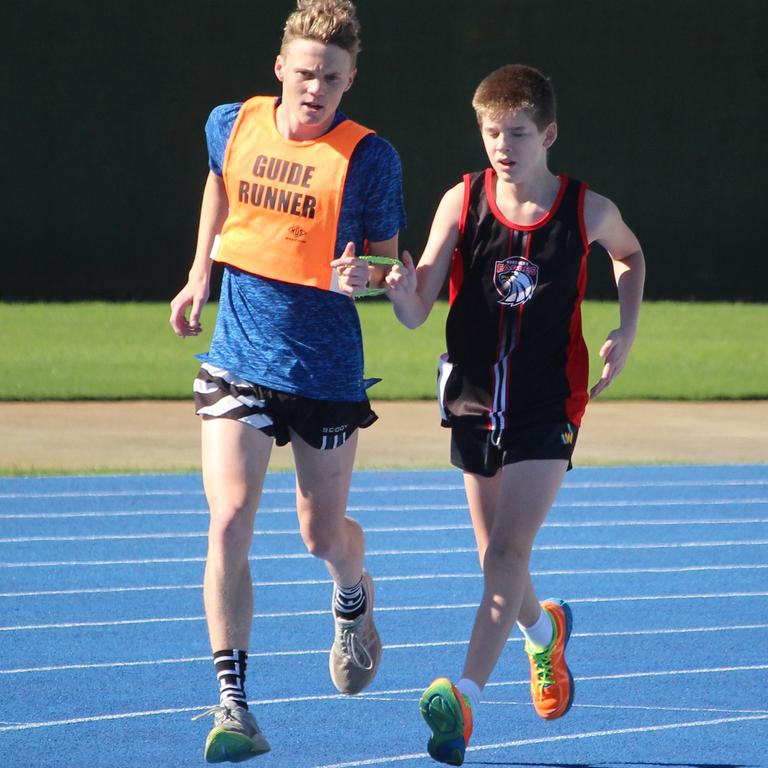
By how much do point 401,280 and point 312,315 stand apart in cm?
29

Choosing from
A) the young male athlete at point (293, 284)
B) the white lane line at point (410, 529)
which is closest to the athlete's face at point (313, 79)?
the young male athlete at point (293, 284)

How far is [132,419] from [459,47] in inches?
474

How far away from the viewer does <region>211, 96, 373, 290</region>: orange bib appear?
4266 millimetres

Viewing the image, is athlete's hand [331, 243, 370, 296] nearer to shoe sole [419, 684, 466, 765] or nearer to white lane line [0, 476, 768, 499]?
shoe sole [419, 684, 466, 765]

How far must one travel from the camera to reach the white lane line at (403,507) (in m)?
8.02

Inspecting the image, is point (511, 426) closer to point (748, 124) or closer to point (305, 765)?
point (305, 765)

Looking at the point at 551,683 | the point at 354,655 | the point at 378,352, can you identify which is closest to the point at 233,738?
the point at 354,655

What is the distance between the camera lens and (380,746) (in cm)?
434

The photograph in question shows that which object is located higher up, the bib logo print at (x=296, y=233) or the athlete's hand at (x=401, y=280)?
the bib logo print at (x=296, y=233)

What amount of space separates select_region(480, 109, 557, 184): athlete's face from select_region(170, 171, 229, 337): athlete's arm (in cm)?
80

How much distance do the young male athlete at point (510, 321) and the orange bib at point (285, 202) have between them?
0.81 feet

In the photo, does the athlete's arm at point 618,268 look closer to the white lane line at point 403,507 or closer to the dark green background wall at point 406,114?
the white lane line at point 403,507

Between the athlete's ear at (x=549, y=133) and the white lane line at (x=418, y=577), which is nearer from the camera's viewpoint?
the athlete's ear at (x=549, y=133)

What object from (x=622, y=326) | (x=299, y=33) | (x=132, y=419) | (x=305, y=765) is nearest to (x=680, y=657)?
(x=622, y=326)
